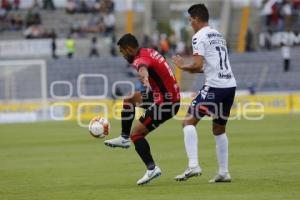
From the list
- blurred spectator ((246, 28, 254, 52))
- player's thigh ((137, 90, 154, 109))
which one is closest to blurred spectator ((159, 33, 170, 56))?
blurred spectator ((246, 28, 254, 52))

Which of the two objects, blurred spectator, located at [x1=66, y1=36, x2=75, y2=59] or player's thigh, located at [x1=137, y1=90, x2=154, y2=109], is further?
blurred spectator, located at [x1=66, y1=36, x2=75, y2=59]

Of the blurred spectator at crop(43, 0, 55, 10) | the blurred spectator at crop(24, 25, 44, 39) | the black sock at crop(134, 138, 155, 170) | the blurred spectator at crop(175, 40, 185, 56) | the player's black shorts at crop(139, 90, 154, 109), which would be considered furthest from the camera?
the blurred spectator at crop(43, 0, 55, 10)

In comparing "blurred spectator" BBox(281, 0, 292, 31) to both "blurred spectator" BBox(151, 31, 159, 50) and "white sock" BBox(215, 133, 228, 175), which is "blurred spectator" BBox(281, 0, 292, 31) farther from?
"white sock" BBox(215, 133, 228, 175)

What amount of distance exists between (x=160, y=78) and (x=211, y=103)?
2.65 feet

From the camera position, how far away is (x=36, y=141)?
22.3m

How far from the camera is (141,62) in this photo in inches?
455

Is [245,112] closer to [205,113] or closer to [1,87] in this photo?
[1,87]

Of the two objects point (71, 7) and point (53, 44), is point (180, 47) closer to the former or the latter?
point (71, 7)

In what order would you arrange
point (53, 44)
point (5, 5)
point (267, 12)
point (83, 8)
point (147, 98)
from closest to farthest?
point (147, 98), point (53, 44), point (5, 5), point (83, 8), point (267, 12)

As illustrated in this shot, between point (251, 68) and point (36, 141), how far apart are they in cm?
2222

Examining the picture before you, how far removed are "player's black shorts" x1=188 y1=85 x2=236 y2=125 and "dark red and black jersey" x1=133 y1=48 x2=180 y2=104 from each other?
0.39m

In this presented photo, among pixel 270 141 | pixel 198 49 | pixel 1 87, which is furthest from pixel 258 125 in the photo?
pixel 198 49

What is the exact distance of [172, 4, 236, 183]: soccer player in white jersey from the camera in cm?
1155

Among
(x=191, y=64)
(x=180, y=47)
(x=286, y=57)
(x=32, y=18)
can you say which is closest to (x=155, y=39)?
(x=180, y=47)
